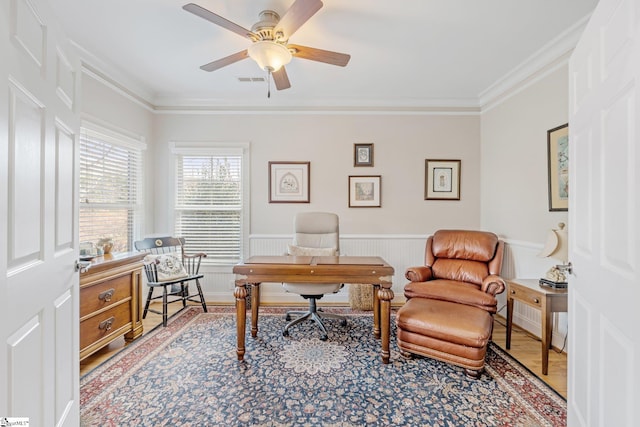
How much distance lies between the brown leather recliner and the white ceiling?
5.90ft

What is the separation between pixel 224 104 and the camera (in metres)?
3.74

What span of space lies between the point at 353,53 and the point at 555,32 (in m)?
1.69

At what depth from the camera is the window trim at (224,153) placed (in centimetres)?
375

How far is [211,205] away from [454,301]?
313 cm

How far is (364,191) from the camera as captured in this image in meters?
3.79

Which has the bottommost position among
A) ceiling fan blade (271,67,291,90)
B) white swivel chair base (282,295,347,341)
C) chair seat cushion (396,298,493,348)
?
white swivel chair base (282,295,347,341)

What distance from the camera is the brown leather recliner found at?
6.76 feet

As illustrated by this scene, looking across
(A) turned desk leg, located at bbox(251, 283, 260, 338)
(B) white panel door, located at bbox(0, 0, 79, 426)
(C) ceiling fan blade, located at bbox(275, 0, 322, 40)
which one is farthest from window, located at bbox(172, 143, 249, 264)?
(B) white panel door, located at bbox(0, 0, 79, 426)

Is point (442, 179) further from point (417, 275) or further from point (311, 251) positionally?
point (311, 251)

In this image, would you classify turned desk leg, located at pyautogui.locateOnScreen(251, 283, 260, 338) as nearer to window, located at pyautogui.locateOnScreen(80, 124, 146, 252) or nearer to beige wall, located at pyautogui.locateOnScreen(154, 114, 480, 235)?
beige wall, located at pyautogui.locateOnScreen(154, 114, 480, 235)

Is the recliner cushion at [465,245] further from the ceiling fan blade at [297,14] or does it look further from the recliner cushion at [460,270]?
the ceiling fan blade at [297,14]

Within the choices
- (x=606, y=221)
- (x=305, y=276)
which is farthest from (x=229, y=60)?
(x=606, y=221)

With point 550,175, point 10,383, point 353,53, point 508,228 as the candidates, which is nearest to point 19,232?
point 10,383

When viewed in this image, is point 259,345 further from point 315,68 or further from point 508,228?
point 508,228
